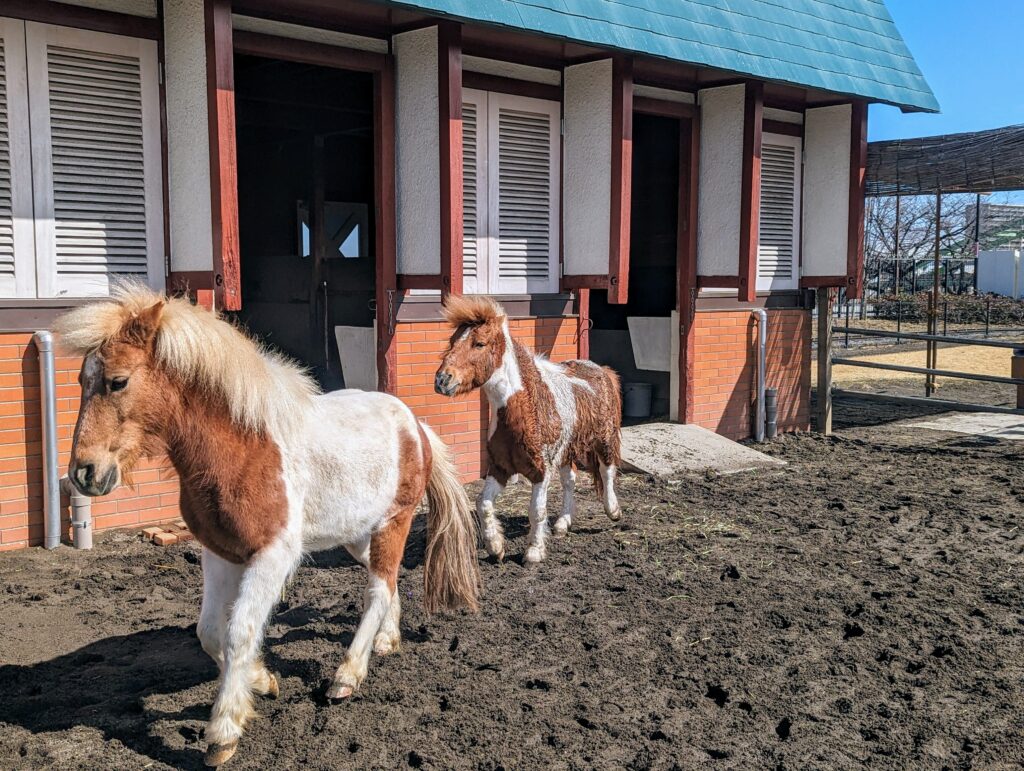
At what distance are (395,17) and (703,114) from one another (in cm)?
402

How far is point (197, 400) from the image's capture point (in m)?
3.68

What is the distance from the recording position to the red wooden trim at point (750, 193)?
9766 mm

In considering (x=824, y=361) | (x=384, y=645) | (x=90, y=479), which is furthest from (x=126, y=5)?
(x=824, y=361)

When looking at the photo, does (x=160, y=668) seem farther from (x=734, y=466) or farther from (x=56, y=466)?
(x=734, y=466)

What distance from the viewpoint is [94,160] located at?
6395 millimetres

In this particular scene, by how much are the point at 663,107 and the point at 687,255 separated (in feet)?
4.97

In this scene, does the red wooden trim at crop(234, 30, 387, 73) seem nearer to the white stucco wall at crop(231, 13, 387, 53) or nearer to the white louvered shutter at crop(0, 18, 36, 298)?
the white stucco wall at crop(231, 13, 387, 53)

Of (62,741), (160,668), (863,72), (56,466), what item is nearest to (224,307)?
(56,466)

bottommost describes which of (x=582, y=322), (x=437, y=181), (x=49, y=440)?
(x=49, y=440)

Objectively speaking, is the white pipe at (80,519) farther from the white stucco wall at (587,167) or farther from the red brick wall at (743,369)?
the red brick wall at (743,369)

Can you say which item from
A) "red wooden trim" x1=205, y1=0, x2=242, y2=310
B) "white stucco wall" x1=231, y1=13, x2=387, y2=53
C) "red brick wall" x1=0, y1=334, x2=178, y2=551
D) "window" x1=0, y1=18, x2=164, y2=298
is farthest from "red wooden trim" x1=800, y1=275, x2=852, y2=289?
"red brick wall" x1=0, y1=334, x2=178, y2=551

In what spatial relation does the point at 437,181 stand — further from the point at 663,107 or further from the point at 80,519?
the point at 80,519

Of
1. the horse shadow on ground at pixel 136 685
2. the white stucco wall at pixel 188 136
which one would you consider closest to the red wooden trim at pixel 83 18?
the white stucco wall at pixel 188 136

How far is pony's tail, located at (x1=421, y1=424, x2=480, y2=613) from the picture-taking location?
479 cm
